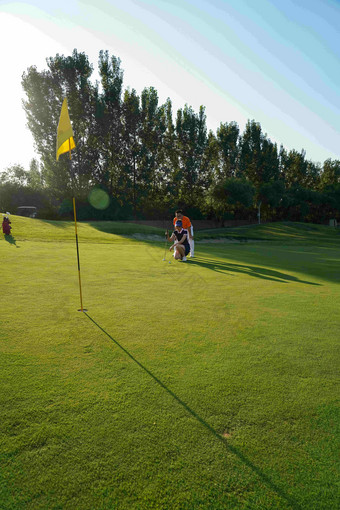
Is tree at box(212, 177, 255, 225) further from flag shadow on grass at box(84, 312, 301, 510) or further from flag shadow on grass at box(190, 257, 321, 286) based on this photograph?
flag shadow on grass at box(84, 312, 301, 510)

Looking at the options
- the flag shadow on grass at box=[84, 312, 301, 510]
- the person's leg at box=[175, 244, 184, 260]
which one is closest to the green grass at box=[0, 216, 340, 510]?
the flag shadow on grass at box=[84, 312, 301, 510]

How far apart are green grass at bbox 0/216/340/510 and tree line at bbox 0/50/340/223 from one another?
4156cm

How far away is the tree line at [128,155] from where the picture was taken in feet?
145

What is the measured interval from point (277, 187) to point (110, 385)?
59.5 m

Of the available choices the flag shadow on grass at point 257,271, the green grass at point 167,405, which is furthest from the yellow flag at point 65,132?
the flag shadow on grass at point 257,271

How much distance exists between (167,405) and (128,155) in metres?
49.3

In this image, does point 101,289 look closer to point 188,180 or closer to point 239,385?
point 239,385

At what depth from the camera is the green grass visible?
201 cm

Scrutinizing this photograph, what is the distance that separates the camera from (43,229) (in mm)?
25422

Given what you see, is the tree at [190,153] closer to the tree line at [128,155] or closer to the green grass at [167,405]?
the tree line at [128,155]

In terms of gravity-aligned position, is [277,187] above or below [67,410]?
above

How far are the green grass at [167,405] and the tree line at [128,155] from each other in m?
41.6

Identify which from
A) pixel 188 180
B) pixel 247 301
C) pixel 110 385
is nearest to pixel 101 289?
pixel 247 301

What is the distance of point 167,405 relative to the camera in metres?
2.83
